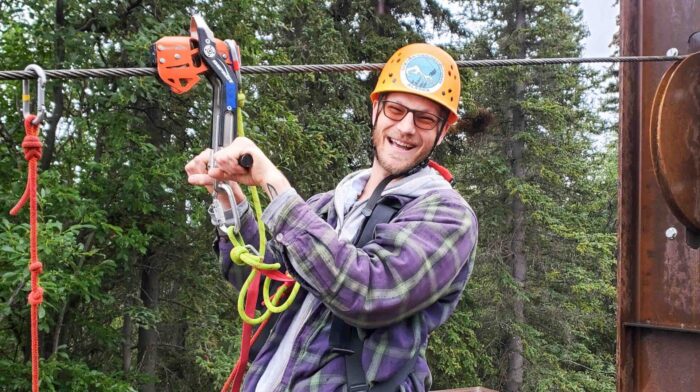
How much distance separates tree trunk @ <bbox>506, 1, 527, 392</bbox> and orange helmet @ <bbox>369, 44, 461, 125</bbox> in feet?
43.0

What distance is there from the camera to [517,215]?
1511 centimetres

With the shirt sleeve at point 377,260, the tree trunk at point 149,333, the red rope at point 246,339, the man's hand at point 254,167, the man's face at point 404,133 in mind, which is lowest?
the tree trunk at point 149,333

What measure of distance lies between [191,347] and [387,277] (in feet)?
25.3

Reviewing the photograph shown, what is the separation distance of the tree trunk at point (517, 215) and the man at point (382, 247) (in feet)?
43.2

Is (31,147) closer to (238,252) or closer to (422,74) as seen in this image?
(238,252)

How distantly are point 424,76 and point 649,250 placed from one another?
1379 millimetres

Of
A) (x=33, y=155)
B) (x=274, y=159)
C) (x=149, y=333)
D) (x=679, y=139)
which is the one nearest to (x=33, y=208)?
(x=33, y=155)

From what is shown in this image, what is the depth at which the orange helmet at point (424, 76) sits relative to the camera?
1743mm

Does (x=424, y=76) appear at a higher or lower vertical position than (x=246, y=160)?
higher

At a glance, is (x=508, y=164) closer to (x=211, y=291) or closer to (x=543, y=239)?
(x=543, y=239)

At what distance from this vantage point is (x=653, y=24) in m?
2.58

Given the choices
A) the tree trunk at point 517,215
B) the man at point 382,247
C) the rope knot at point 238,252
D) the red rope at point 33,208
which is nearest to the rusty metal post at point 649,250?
the man at point 382,247

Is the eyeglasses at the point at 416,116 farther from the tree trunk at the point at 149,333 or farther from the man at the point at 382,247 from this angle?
the tree trunk at the point at 149,333

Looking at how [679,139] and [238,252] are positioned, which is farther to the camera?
[679,139]
